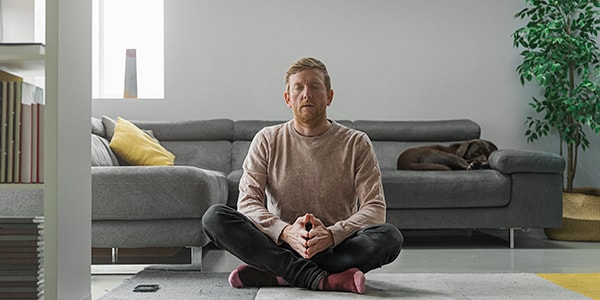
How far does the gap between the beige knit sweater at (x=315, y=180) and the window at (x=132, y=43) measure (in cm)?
309

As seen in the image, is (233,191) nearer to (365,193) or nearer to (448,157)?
(448,157)

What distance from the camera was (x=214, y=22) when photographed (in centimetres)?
575

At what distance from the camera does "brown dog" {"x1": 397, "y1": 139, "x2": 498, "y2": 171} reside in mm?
4848

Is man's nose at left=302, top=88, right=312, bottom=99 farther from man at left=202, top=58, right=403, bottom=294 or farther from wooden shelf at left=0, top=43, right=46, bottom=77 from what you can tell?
wooden shelf at left=0, top=43, right=46, bottom=77

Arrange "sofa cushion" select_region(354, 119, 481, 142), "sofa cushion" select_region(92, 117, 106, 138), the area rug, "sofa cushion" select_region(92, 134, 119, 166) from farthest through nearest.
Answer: "sofa cushion" select_region(354, 119, 481, 142)
"sofa cushion" select_region(92, 117, 106, 138)
"sofa cushion" select_region(92, 134, 119, 166)
the area rug

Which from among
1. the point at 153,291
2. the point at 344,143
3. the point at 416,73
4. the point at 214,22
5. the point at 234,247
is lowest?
the point at 153,291

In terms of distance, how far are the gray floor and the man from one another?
63 centimetres

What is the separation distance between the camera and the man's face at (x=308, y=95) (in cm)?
289

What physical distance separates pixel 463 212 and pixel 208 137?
1.85 m

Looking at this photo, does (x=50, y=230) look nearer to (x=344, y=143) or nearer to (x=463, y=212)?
(x=344, y=143)

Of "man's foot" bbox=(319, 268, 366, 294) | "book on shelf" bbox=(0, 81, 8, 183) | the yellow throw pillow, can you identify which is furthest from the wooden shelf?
the yellow throw pillow

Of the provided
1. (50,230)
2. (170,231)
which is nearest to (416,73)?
(170,231)

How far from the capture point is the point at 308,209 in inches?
114

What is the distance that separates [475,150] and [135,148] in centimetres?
219
